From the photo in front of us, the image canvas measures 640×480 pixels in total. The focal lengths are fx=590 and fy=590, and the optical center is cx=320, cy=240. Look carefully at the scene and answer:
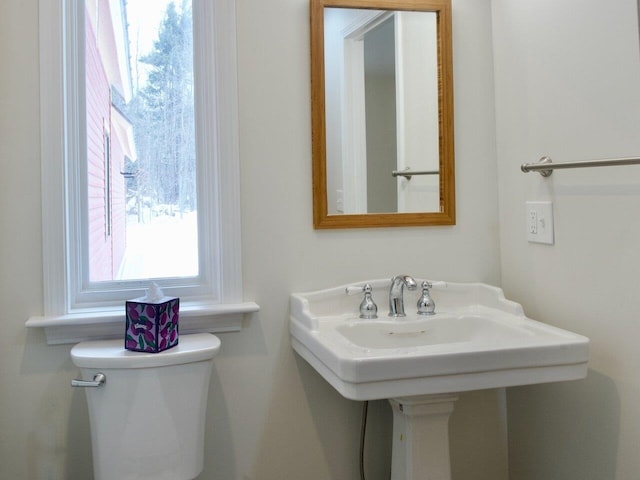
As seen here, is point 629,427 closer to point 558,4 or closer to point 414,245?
point 414,245

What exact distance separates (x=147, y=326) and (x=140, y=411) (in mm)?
211

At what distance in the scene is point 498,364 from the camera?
1.35 metres

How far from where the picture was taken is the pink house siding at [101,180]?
1729 millimetres

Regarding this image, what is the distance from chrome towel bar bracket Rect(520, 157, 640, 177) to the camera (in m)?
1.33

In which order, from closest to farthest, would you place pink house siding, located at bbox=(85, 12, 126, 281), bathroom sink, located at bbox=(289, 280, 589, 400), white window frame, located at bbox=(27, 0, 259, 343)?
bathroom sink, located at bbox=(289, 280, 589, 400) → white window frame, located at bbox=(27, 0, 259, 343) → pink house siding, located at bbox=(85, 12, 126, 281)

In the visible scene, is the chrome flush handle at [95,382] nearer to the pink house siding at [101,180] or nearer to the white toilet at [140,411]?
the white toilet at [140,411]

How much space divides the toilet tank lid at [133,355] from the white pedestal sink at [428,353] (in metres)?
0.28

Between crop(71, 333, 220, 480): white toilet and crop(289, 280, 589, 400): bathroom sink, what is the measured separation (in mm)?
365

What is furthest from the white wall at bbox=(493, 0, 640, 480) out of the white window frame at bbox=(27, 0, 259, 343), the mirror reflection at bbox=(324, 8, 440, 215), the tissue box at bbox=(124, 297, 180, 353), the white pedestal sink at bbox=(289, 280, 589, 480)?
the tissue box at bbox=(124, 297, 180, 353)

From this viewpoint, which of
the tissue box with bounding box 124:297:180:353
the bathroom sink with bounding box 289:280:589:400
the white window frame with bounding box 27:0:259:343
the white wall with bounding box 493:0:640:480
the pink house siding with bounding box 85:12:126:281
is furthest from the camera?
the pink house siding with bounding box 85:12:126:281

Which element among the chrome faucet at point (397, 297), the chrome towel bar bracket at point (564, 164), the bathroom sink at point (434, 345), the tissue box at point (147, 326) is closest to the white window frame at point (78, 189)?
the tissue box at point (147, 326)

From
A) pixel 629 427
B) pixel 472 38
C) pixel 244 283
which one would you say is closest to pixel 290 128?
pixel 244 283

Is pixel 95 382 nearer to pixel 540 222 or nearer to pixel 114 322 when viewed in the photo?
pixel 114 322

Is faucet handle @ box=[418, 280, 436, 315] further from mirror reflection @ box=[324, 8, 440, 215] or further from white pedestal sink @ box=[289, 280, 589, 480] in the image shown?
mirror reflection @ box=[324, 8, 440, 215]
